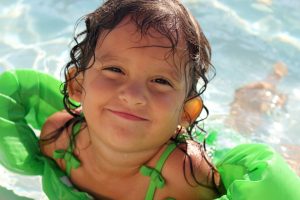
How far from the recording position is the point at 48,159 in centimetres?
234

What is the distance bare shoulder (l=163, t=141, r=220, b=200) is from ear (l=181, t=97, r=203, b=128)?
0.36 feet

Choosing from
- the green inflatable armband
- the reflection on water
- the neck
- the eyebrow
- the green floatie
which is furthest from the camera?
the reflection on water

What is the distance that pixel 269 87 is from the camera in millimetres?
3838

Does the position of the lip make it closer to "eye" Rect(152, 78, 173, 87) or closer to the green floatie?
"eye" Rect(152, 78, 173, 87)

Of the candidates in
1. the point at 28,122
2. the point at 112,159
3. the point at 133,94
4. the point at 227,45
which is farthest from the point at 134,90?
the point at 227,45

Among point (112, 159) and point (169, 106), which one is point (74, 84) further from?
point (169, 106)

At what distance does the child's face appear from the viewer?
6.09ft

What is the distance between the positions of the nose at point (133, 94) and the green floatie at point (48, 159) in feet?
1.39

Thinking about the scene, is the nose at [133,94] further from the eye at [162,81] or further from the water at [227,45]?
the water at [227,45]

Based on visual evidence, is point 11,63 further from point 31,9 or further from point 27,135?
point 27,135

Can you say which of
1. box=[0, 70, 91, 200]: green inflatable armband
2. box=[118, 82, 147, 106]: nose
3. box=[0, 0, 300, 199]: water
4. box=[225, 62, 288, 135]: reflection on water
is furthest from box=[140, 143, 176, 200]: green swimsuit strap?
box=[225, 62, 288, 135]: reflection on water

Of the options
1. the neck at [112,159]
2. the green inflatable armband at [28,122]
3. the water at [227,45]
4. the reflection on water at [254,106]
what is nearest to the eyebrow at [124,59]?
the neck at [112,159]

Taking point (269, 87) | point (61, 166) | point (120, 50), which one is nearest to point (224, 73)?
point (269, 87)

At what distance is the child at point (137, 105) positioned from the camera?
6.14 ft
